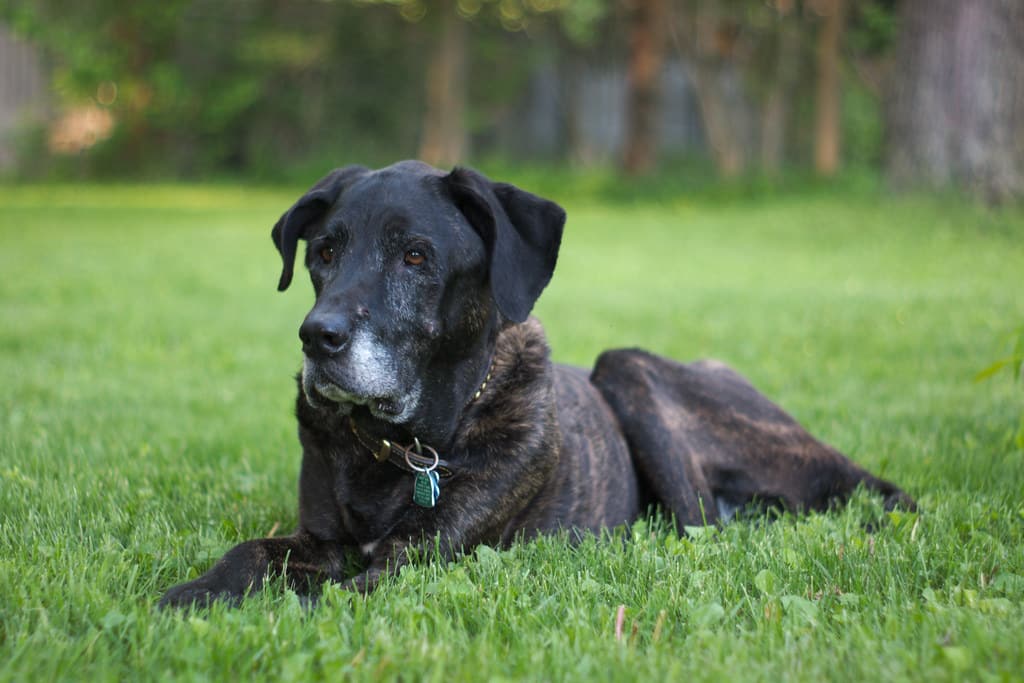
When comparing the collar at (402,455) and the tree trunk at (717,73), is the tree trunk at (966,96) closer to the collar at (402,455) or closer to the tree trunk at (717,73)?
the tree trunk at (717,73)

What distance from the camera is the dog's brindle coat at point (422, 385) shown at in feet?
11.1

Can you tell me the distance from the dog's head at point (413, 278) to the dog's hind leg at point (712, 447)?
37.2 inches

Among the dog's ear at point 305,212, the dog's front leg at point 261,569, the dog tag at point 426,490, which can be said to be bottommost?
the dog's front leg at point 261,569

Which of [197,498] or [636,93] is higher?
[636,93]

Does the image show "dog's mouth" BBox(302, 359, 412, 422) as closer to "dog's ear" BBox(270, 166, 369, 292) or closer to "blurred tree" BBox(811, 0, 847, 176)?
"dog's ear" BBox(270, 166, 369, 292)

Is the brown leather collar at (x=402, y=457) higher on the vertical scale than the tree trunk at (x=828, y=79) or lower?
lower

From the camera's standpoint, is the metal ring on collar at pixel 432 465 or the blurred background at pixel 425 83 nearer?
the metal ring on collar at pixel 432 465

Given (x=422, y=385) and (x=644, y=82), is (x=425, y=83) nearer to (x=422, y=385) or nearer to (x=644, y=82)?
(x=644, y=82)

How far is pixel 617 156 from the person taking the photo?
30.5 metres

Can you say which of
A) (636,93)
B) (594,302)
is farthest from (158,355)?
(636,93)

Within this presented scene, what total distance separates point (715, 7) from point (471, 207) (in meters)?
26.5

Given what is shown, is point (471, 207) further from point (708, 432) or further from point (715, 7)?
point (715, 7)

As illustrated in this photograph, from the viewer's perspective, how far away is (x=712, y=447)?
15.0 feet

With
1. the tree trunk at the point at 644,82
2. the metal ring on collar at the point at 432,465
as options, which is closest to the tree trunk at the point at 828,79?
the tree trunk at the point at 644,82
